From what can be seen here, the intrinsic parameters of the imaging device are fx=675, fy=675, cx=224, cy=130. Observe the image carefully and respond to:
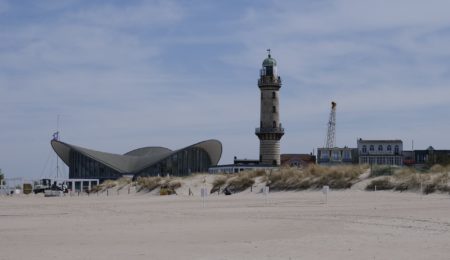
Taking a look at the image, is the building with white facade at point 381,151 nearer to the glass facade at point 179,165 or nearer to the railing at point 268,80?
the railing at point 268,80

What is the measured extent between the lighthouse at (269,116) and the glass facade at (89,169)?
69.7 feet

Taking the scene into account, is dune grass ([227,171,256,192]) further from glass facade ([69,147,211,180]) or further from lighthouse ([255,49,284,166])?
glass facade ([69,147,211,180])

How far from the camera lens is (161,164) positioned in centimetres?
9450

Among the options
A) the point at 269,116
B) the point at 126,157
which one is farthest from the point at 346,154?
the point at 126,157

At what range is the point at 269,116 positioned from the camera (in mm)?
89250

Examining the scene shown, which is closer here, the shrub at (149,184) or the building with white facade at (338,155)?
the shrub at (149,184)

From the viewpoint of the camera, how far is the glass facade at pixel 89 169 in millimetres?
94938

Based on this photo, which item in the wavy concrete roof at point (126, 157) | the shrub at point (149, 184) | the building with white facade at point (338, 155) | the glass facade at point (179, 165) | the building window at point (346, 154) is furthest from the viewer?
the building window at point (346, 154)

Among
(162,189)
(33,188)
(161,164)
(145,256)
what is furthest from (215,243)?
(161,164)

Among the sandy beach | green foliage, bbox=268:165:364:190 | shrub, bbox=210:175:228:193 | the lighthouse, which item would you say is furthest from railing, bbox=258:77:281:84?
the sandy beach

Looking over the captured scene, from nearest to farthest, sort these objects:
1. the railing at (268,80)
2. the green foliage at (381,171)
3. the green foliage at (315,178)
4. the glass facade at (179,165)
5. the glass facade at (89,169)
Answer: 1. the green foliage at (381,171)
2. the green foliage at (315,178)
3. the railing at (268,80)
4. the glass facade at (179,165)
5. the glass facade at (89,169)

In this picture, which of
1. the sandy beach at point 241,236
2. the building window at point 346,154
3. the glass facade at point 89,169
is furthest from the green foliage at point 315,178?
the building window at point 346,154

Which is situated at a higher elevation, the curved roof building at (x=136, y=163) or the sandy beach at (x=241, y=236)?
the curved roof building at (x=136, y=163)

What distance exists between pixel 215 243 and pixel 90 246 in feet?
8.13
